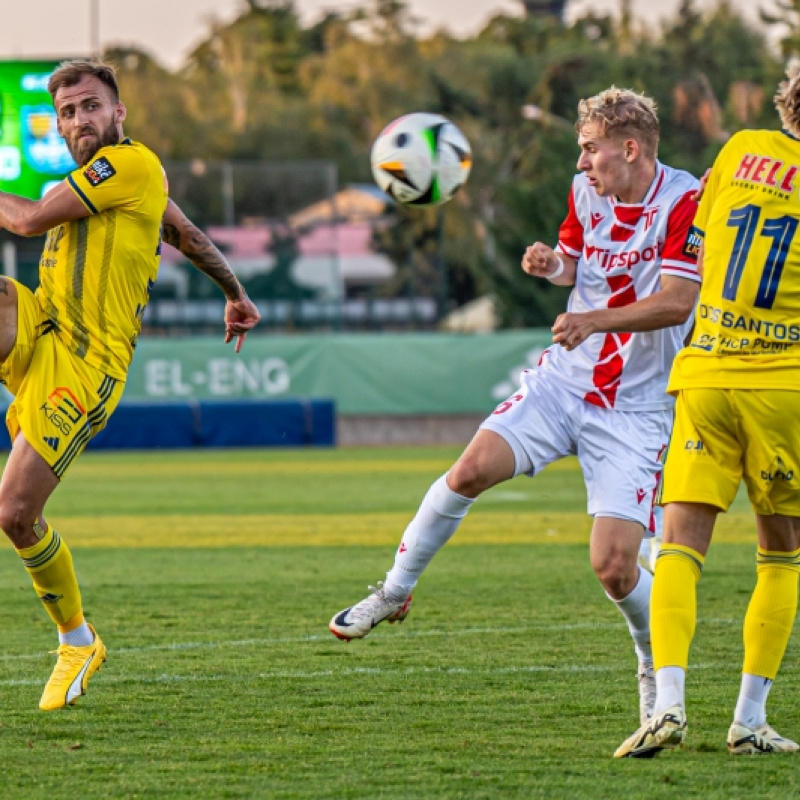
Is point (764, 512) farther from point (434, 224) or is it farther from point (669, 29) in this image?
point (669, 29)

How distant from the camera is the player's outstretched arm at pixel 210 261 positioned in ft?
21.8

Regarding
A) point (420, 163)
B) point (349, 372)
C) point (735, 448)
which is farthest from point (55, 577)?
point (349, 372)

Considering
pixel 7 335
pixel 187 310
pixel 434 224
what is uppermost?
pixel 7 335

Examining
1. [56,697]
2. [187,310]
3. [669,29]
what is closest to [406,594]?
[56,697]

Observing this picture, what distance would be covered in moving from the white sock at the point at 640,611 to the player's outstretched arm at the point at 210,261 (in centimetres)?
205

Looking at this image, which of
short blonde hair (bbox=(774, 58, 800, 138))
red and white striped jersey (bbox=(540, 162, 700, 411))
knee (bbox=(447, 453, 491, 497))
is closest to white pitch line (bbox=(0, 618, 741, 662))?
knee (bbox=(447, 453, 491, 497))

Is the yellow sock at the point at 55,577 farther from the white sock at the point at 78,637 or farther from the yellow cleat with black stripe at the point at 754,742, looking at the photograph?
the yellow cleat with black stripe at the point at 754,742

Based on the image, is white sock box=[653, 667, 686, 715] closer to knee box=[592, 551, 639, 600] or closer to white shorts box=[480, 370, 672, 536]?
knee box=[592, 551, 639, 600]

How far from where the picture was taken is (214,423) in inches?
1015

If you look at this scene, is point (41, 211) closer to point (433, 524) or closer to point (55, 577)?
Result: point (55, 577)

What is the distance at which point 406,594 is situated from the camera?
6.16 metres

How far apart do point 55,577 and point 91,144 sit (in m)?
1.67

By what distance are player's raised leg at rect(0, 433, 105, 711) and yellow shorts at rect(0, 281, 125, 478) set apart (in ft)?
0.22

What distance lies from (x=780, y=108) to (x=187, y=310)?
24.1m
